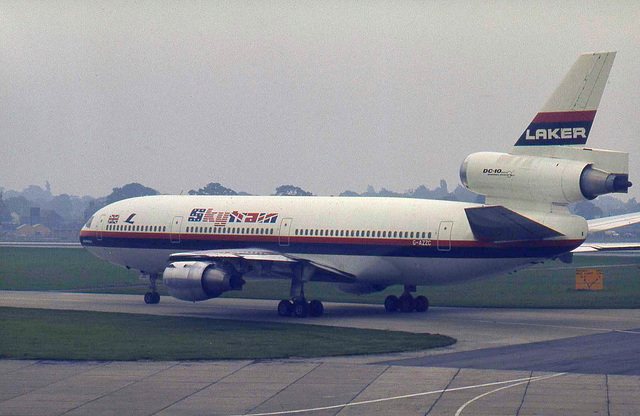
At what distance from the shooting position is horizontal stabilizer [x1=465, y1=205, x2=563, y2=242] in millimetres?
→ 38469

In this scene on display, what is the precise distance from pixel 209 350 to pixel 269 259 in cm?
1191

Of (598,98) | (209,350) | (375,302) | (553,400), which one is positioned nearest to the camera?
(553,400)

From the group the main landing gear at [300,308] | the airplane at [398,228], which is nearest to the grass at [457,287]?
the airplane at [398,228]

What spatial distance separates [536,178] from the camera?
38.4m

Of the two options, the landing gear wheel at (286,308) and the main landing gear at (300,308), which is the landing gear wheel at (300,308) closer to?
the main landing gear at (300,308)

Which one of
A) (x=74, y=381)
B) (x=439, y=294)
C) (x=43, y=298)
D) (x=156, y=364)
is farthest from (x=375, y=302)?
(x=74, y=381)

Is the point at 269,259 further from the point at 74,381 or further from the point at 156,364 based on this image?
the point at 74,381

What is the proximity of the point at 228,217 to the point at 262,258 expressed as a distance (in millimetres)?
5886

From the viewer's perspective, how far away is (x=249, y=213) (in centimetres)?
4709

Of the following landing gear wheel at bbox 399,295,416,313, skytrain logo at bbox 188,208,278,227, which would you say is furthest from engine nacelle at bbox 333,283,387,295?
skytrain logo at bbox 188,208,278,227

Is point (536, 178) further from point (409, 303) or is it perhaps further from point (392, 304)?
point (392, 304)

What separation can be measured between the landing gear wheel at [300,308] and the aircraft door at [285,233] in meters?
3.51

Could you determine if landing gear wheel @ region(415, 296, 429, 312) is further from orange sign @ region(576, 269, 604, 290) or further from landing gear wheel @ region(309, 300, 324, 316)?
orange sign @ region(576, 269, 604, 290)

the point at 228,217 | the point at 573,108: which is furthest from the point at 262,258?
the point at 573,108
